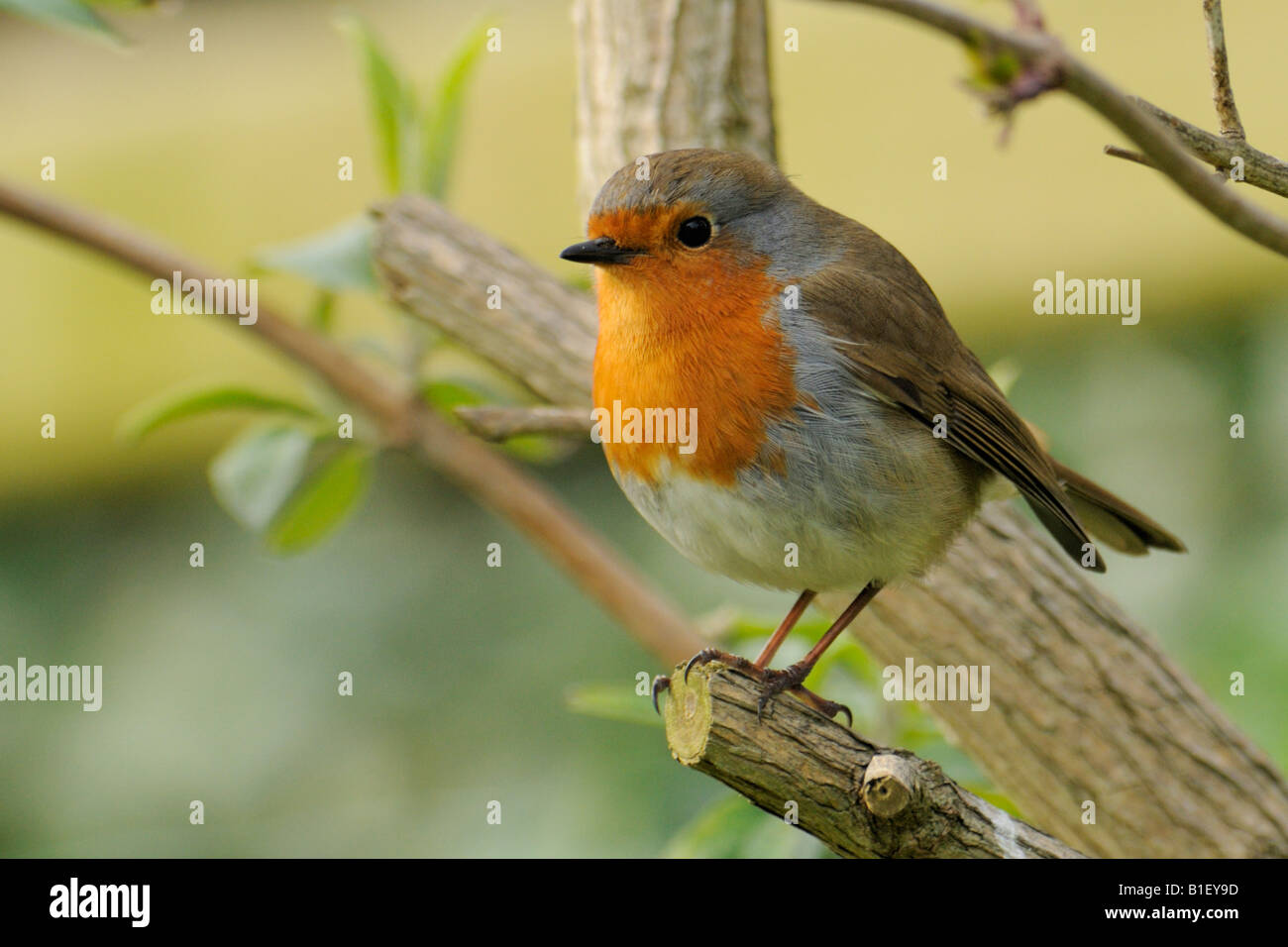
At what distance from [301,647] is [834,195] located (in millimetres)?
2842

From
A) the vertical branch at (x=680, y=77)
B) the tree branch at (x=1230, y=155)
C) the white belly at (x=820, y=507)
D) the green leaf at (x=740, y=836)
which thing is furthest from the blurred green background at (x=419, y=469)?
the tree branch at (x=1230, y=155)

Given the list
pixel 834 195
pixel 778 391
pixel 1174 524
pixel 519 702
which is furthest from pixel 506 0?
pixel 778 391

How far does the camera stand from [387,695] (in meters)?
5.17

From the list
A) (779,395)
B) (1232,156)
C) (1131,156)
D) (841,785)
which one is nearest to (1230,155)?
(1232,156)

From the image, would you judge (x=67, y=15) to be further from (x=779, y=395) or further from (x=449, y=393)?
(x=779, y=395)

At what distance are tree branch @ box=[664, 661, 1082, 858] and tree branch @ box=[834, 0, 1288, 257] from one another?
847mm

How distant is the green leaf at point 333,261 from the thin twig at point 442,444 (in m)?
0.12

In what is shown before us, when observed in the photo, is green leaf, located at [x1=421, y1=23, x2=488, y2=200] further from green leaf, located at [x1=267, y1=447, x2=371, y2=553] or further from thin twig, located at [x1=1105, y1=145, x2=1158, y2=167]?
thin twig, located at [x1=1105, y1=145, x2=1158, y2=167]

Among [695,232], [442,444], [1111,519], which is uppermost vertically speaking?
[695,232]

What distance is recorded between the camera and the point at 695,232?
86.6 inches

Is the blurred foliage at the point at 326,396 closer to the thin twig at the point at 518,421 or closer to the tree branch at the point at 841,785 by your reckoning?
the thin twig at the point at 518,421

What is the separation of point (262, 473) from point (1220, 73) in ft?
6.50

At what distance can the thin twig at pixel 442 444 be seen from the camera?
2.65 meters

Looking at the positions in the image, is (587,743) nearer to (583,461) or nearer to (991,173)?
(583,461)
